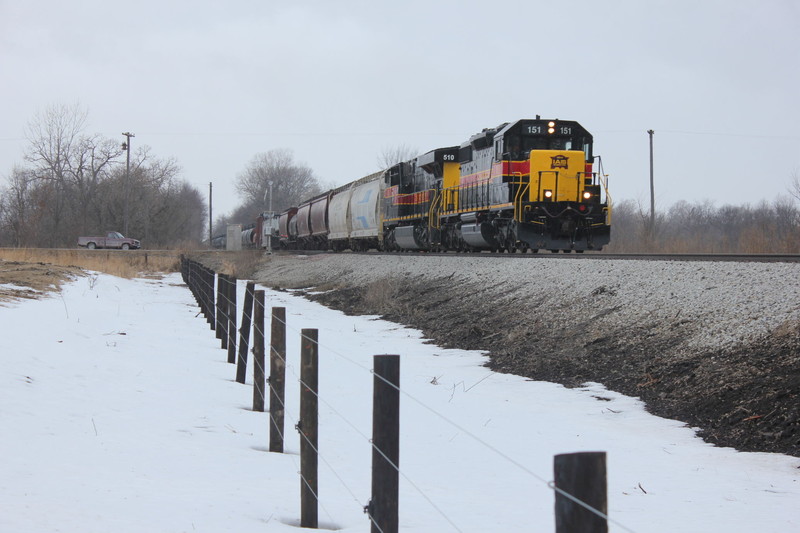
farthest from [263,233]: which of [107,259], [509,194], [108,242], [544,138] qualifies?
[509,194]

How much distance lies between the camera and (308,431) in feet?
15.6

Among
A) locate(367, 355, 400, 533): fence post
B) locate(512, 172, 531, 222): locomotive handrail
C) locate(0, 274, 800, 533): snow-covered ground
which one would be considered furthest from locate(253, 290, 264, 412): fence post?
locate(512, 172, 531, 222): locomotive handrail

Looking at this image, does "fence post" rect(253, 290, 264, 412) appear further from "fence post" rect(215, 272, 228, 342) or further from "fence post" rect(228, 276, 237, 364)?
"fence post" rect(215, 272, 228, 342)

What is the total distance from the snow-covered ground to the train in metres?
8.58

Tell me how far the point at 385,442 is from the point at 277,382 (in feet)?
10.00

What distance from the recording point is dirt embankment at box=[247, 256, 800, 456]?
707 cm

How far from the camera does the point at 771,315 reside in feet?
27.7

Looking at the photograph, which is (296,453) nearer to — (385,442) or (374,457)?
(374,457)

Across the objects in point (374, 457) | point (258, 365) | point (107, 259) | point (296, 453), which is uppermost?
point (107, 259)

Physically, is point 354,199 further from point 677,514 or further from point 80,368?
point 677,514

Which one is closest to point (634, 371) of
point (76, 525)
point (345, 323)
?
point (76, 525)

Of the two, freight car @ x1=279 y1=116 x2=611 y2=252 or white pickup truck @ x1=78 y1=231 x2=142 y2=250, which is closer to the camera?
freight car @ x1=279 y1=116 x2=611 y2=252

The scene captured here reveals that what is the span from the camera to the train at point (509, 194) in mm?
18219

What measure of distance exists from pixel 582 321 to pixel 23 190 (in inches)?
2475
